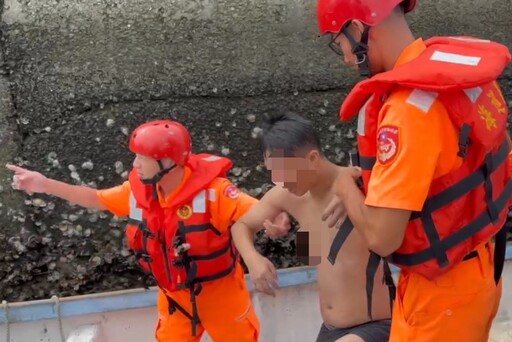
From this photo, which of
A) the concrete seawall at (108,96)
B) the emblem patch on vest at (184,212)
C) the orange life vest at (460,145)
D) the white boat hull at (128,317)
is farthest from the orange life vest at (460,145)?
the concrete seawall at (108,96)

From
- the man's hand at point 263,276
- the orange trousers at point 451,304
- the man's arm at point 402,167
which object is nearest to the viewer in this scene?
the man's arm at point 402,167

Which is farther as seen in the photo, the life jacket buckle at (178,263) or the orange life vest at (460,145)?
the life jacket buckle at (178,263)

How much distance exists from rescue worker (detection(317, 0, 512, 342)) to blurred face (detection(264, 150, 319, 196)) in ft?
1.22

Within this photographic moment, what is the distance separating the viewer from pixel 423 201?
5.14 feet

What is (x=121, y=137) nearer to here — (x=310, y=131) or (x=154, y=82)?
(x=154, y=82)

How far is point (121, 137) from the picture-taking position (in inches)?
148

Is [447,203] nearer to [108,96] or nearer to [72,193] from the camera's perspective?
[72,193]

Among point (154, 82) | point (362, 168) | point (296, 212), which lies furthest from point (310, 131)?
point (154, 82)

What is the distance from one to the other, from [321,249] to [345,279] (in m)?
0.12

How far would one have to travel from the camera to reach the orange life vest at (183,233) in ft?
8.85

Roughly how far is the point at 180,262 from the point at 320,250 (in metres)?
0.65

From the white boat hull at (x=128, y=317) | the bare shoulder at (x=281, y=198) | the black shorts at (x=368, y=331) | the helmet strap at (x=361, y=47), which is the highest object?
the helmet strap at (x=361, y=47)

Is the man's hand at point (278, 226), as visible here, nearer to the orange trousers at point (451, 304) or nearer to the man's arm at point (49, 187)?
the orange trousers at point (451, 304)

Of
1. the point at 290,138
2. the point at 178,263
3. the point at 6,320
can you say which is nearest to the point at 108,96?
the point at 6,320
